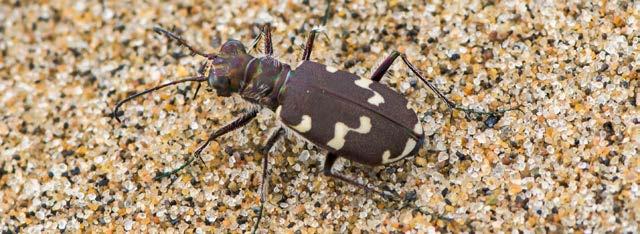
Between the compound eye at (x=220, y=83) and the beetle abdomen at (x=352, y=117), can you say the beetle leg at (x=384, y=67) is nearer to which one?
the beetle abdomen at (x=352, y=117)

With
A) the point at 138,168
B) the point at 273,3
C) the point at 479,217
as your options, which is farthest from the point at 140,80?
the point at 479,217

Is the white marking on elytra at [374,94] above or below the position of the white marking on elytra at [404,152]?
above

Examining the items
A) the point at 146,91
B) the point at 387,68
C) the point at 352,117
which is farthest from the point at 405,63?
the point at 146,91

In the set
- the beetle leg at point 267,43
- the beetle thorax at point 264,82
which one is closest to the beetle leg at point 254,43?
the beetle leg at point 267,43

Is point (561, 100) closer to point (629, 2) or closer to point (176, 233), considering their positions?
point (629, 2)

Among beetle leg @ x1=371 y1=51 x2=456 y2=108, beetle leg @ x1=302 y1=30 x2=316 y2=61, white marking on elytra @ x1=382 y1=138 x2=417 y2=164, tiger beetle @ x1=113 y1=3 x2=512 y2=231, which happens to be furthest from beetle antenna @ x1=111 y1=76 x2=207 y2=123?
white marking on elytra @ x1=382 y1=138 x2=417 y2=164

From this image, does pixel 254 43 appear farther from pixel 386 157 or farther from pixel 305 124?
pixel 386 157
